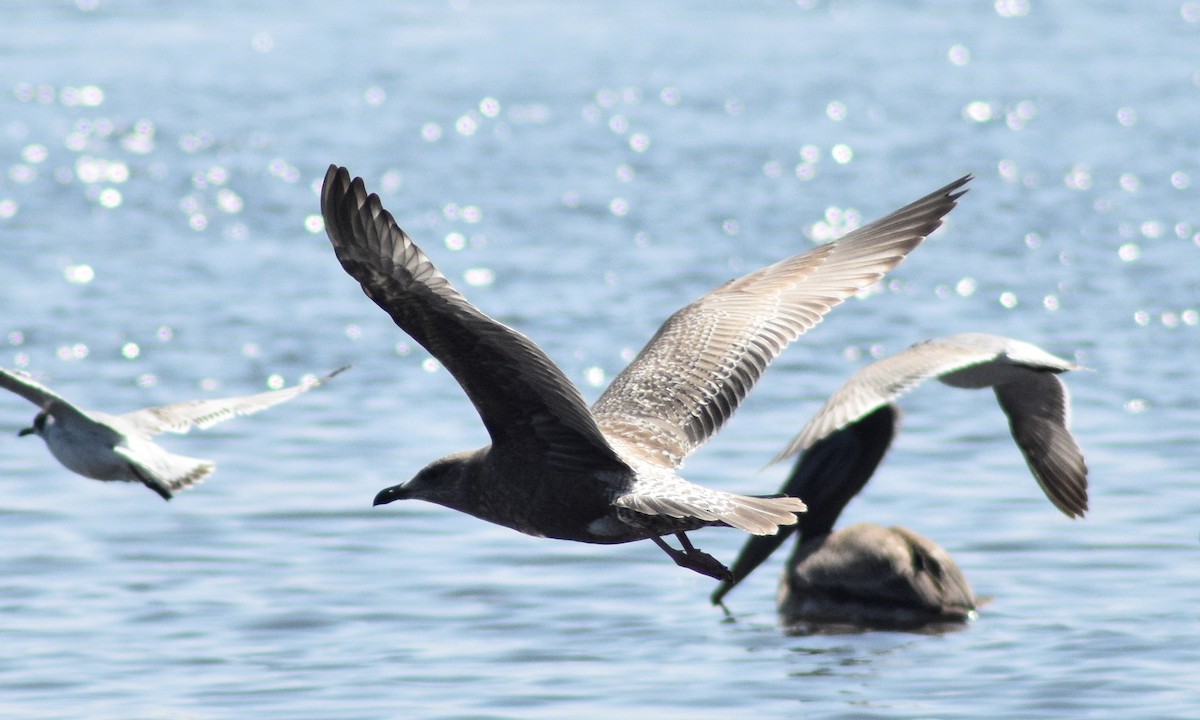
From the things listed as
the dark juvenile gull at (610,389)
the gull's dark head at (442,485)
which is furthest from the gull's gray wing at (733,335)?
the gull's dark head at (442,485)

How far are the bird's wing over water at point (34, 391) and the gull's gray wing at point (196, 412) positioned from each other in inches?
24.4

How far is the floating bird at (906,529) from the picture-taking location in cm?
829

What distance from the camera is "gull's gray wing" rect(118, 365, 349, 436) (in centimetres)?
830

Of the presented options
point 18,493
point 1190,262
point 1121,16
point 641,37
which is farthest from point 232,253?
point 1121,16

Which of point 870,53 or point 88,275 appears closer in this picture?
point 88,275

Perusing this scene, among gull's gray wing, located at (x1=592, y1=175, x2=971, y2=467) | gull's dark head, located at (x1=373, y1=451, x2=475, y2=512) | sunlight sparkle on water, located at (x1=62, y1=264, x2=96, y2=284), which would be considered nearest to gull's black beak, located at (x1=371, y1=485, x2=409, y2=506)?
gull's dark head, located at (x1=373, y1=451, x2=475, y2=512)

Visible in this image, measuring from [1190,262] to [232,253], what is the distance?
779 cm

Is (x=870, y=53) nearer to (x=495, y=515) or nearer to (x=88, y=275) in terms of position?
(x=88, y=275)

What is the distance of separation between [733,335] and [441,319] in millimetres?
2171

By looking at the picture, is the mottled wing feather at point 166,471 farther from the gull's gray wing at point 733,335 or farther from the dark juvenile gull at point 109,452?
the gull's gray wing at point 733,335

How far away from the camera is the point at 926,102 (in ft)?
76.2

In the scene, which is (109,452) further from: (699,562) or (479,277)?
(479,277)

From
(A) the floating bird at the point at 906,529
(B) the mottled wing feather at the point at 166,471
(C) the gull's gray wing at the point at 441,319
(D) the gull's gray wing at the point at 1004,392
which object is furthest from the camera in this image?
(A) the floating bird at the point at 906,529

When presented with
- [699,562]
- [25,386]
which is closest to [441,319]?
[699,562]
